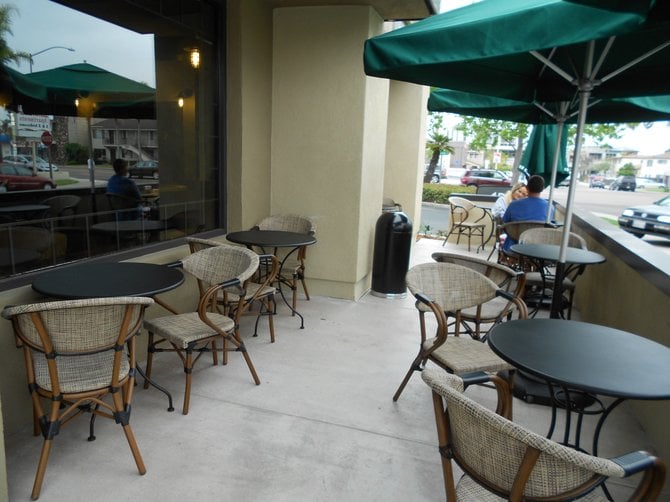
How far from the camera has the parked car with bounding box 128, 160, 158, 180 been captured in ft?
11.8

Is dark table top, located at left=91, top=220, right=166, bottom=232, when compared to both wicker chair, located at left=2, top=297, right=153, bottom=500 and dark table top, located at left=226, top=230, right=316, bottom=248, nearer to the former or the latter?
dark table top, located at left=226, top=230, right=316, bottom=248

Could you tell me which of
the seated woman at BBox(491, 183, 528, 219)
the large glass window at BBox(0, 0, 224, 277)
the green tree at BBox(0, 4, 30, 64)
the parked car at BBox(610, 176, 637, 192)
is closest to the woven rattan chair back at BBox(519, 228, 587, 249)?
the seated woman at BBox(491, 183, 528, 219)

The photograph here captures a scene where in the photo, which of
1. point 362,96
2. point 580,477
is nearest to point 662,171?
point 362,96

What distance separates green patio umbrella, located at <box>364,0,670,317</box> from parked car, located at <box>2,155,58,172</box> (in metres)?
2.00

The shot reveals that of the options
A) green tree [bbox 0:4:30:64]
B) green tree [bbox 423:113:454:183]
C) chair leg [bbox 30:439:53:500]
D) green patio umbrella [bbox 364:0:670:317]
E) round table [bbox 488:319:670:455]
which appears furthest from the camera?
green tree [bbox 423:113:454:183]

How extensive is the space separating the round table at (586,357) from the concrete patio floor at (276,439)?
0.80 metres

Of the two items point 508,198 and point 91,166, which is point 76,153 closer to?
point 91,166

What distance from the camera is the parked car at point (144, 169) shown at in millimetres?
3602

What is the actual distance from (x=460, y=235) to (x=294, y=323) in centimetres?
→ 543

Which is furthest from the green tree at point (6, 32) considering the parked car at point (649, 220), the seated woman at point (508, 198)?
the parked car at point (649, 220)

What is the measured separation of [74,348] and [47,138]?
150cm

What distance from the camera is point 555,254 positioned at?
3.89 m

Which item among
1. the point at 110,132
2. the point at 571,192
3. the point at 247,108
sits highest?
the point at 247,108

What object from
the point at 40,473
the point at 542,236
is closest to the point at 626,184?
the point at 542,236
